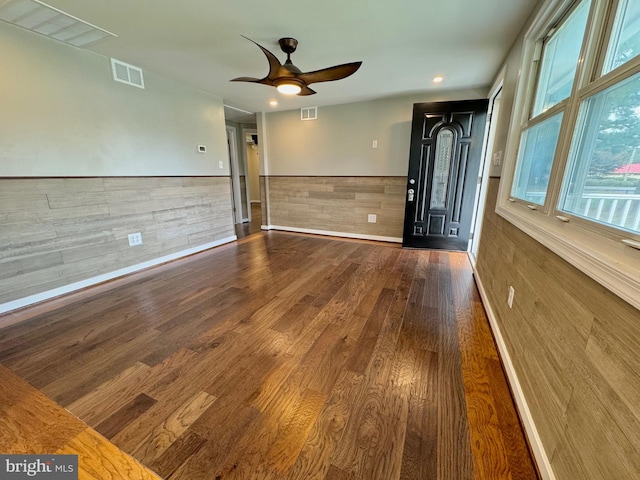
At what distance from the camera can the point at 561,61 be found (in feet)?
5.22

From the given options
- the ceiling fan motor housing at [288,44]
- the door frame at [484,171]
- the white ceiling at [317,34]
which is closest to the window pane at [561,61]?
the white ceiling at [317,34]

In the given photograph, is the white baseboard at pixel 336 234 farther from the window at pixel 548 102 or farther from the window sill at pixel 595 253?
the window sill at pixel 595 253

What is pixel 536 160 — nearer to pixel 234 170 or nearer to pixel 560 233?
pixel 560 233

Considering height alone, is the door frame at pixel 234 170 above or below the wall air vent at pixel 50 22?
below

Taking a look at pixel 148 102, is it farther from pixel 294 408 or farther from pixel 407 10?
pixel 294 408

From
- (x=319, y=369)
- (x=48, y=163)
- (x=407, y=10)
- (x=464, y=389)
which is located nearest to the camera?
(x=464, y=389)

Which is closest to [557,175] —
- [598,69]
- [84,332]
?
[598,69]

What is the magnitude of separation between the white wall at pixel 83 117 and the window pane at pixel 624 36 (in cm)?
382

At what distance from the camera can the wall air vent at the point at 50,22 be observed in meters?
1.86

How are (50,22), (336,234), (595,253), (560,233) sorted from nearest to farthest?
(595,253) → (560,233) → (50,22) → (336,234)

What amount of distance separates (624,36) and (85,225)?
3.98 m

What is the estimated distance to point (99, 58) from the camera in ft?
8.63

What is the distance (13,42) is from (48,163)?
93cm

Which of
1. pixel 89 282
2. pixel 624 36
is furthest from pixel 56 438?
pixel 624 36
